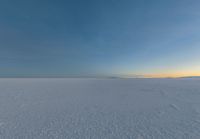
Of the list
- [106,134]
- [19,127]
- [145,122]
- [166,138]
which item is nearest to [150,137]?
[166,138]

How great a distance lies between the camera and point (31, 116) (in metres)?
3.67

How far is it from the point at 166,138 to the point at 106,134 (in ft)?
4.32

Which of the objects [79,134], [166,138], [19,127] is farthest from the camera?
[19,127]

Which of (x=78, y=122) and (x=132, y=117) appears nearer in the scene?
(x=78, y=122)

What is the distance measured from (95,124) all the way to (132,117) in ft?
4.14

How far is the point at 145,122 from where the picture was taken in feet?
10.5

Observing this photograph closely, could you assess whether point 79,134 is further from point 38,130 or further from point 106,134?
point 38,130

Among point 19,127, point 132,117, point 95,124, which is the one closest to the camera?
point 19,127

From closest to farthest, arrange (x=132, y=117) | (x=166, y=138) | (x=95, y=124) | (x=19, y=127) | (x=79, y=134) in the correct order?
(x=166, y=138)
(x=79, y=134)
(x=19, y=127)
(x=95, y=124)
(x=132, y=117)

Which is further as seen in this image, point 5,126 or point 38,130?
point 5,126

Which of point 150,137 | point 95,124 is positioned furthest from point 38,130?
point 150,137

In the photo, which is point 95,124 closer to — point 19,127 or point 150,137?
point 150,137

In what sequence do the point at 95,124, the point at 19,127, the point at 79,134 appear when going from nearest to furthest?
the point at 79,134
the point at 19,127
the point at 95,124

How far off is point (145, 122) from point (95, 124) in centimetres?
143
